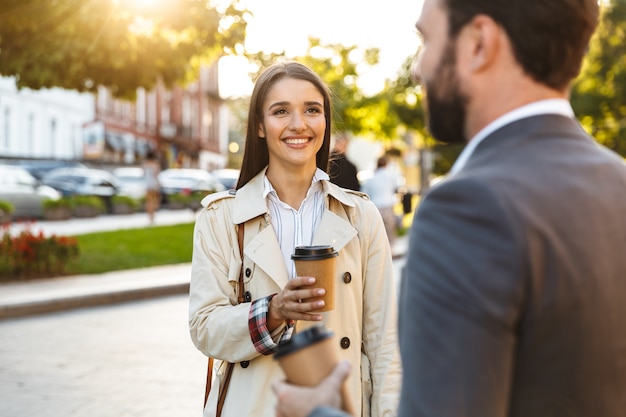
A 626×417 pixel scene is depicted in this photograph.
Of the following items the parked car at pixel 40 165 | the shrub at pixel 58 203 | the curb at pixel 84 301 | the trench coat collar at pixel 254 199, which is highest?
the parked car at pixel 40 165

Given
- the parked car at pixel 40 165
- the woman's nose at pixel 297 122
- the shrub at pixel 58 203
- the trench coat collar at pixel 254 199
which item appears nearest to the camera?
the trench coat collar at pixel 254 199

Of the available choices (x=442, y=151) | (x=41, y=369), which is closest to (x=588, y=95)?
(x=442, y=151)

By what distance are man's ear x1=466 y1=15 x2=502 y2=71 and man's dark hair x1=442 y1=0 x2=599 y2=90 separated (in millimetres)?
10

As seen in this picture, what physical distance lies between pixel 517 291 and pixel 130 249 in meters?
17.1

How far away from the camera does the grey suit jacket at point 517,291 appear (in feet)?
4.36

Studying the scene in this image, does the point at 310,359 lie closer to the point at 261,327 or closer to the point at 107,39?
the point at 261,327

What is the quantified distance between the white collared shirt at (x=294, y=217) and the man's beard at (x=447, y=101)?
5.02 ft

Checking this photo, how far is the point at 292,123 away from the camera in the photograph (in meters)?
3.17

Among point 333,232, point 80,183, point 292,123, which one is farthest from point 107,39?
point 80,183

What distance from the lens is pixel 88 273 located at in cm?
1446

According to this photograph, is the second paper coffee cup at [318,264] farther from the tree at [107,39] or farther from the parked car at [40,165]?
the parked car at [40,165]

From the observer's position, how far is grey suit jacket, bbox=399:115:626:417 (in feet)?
4.36

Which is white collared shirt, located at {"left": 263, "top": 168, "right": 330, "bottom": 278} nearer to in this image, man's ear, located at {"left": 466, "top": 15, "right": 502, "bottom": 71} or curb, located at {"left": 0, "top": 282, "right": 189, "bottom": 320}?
man's ear, located at {"left": 466, "top": 15, "right": 502, "bottom": 71}

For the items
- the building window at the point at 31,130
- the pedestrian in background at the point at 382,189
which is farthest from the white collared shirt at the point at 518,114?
the building window at the point at 31,130
